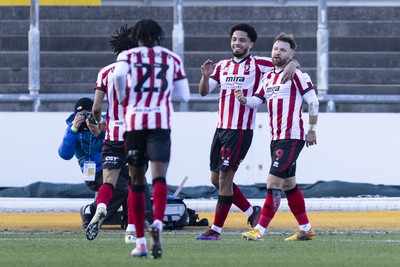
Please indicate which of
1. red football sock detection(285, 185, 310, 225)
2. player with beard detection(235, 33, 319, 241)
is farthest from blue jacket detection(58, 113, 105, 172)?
red football sock detection(285, 185, 310, 225)

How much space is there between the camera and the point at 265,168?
654 inches

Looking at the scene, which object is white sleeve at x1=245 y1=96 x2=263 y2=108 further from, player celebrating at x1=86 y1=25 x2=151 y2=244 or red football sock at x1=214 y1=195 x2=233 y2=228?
player celebrating at x1=86 y1=25 x2=151 y2=244

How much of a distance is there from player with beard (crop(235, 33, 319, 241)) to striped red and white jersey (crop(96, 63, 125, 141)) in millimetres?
1060

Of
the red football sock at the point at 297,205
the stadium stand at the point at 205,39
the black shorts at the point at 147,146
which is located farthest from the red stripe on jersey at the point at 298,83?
the stadium stand at the point at 205,39

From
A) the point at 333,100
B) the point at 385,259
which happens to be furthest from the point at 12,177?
the point at 385,259

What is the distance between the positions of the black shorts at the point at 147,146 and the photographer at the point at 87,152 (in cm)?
296

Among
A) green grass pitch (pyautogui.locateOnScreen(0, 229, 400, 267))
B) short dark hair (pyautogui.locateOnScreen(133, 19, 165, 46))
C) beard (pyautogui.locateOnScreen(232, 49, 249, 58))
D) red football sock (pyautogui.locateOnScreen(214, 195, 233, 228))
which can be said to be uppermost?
short dark hair (pyautogui.locateOnScreen(133, 19, 165, 46))

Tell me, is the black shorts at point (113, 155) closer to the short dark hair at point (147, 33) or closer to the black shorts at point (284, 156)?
the black shorts at point (284, 156)

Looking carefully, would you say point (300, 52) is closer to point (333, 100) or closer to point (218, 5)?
point (218, 5)

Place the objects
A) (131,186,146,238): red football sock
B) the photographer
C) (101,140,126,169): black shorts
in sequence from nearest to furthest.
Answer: (131,186,146,238): red football sock
(101,140,126,169): black shorts
the photographer

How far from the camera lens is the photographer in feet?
42.5

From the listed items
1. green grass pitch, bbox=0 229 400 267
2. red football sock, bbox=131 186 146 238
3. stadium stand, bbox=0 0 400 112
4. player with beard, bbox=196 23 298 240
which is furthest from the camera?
stadium stand, bbox=0 0 400 112

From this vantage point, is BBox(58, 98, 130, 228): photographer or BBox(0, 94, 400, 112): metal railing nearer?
BBox(58, 98, 130, 228): photographer

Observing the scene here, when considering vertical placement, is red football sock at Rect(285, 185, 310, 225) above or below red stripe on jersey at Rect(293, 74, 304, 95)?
below
